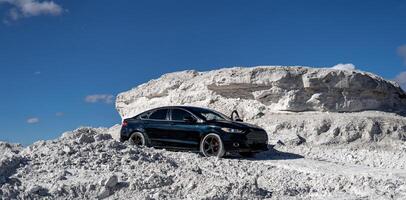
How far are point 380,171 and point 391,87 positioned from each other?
11706 mm

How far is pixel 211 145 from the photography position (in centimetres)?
1496

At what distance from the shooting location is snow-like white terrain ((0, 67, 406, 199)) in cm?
993

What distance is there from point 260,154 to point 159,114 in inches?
130

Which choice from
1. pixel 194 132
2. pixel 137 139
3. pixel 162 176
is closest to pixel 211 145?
pixel 194 132

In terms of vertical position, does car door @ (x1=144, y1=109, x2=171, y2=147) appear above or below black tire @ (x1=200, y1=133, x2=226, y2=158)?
above

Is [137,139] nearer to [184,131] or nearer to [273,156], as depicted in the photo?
[184,131]

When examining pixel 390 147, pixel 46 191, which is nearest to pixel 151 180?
pixel 46 191

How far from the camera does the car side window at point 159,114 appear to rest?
16267 millimetres

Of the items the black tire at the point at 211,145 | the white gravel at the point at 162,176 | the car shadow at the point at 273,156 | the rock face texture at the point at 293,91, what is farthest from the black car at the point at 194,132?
the rock face texture at the point at 293,91

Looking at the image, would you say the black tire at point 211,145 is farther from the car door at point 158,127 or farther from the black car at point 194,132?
the car door at point 158,127

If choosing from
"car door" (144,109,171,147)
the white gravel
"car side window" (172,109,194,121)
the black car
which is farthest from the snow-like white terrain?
"car side window" (172,109,194,121)

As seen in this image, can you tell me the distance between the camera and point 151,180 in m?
10.1

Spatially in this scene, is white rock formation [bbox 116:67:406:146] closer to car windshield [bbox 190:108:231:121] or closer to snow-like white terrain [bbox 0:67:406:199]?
snow-like white terrain [bbox 0:67:406:199]

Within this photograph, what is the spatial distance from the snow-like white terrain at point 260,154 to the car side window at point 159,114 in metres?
1.48
